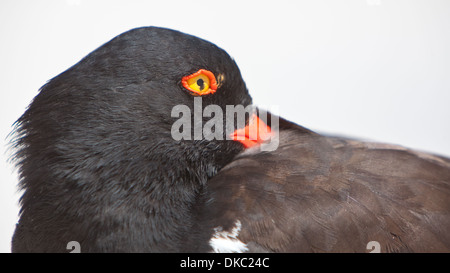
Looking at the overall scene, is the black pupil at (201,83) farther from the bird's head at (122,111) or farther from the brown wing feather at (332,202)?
the brown wing feather at (332,202)

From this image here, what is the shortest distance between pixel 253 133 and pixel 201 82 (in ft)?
1.25

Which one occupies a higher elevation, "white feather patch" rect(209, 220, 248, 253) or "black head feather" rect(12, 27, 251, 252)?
"black head feather" rect(12, 27, 251, 252)

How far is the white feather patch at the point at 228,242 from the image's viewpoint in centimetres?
186

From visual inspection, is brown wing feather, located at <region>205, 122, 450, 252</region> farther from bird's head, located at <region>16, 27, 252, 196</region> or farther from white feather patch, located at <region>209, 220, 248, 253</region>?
bird's head, located at <region>16, 27, 252, 196</region>

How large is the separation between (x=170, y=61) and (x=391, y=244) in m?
1.16

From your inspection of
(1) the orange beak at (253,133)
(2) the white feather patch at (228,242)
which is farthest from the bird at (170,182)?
(1) the orange beak at (253,133)

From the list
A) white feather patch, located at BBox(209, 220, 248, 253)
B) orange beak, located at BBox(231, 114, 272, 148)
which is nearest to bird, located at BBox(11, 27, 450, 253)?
white feather patch, located at BBox(209, 220, 248, 253)

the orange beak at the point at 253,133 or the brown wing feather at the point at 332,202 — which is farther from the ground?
the orange beak at the point at 253,133

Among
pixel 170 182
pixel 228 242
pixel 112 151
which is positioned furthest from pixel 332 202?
pixel 112 151

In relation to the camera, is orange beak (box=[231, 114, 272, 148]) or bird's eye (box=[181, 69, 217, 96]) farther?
orange beak (box=[231, 114, 272, 148])

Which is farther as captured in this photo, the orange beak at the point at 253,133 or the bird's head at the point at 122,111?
the orange beak at the point at 253,133

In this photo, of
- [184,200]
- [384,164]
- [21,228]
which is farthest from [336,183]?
[21,228]

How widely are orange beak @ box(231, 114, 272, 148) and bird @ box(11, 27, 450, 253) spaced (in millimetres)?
172

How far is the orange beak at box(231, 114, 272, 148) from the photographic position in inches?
90.0
